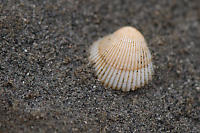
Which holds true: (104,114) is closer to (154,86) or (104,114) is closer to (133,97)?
(133,97)

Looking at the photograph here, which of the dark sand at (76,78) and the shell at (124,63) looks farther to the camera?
the shell at (124,63)

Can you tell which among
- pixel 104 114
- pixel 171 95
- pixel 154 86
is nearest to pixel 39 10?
pixel 104 114

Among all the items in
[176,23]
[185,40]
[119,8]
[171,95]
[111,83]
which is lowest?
[171,95]

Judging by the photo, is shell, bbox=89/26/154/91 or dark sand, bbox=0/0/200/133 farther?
shell, bbox=89/26/154/91
